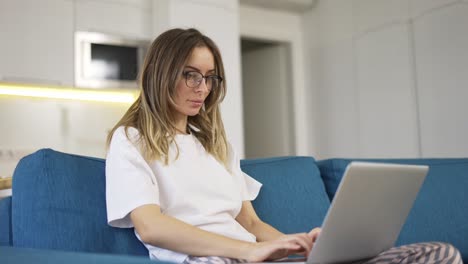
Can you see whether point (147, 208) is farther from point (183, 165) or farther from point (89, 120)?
point (89, 120)

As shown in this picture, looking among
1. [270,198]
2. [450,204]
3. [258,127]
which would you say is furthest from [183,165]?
[258,127]

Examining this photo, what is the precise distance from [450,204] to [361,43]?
142 inches

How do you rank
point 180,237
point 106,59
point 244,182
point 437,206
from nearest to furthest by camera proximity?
1. point 180,237
2. point 244,182
3. point 437,206
4. point 106,59

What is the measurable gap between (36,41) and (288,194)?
3.00m

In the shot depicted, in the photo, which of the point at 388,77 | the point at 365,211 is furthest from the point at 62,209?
the point at 388,77

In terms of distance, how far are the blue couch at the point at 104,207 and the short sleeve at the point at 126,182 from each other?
7 centimetres

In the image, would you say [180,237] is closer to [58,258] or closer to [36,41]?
[58,258]

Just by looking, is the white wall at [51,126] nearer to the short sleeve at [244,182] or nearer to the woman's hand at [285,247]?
the short sleeve at [244,182]

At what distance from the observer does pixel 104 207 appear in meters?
1.58

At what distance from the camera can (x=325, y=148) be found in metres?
6.01

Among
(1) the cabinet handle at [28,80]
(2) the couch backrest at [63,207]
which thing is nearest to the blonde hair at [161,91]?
(2) the couch backrest at [63,207]

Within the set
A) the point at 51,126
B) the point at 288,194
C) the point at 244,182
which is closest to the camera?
the point at 244,182

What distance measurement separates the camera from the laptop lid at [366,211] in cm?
115

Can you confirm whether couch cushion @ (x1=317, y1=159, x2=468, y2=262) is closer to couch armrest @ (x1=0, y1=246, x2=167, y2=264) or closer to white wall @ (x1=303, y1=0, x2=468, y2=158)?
couch armrest @ (x1=0, y1=246, x2=167, y2=264)
